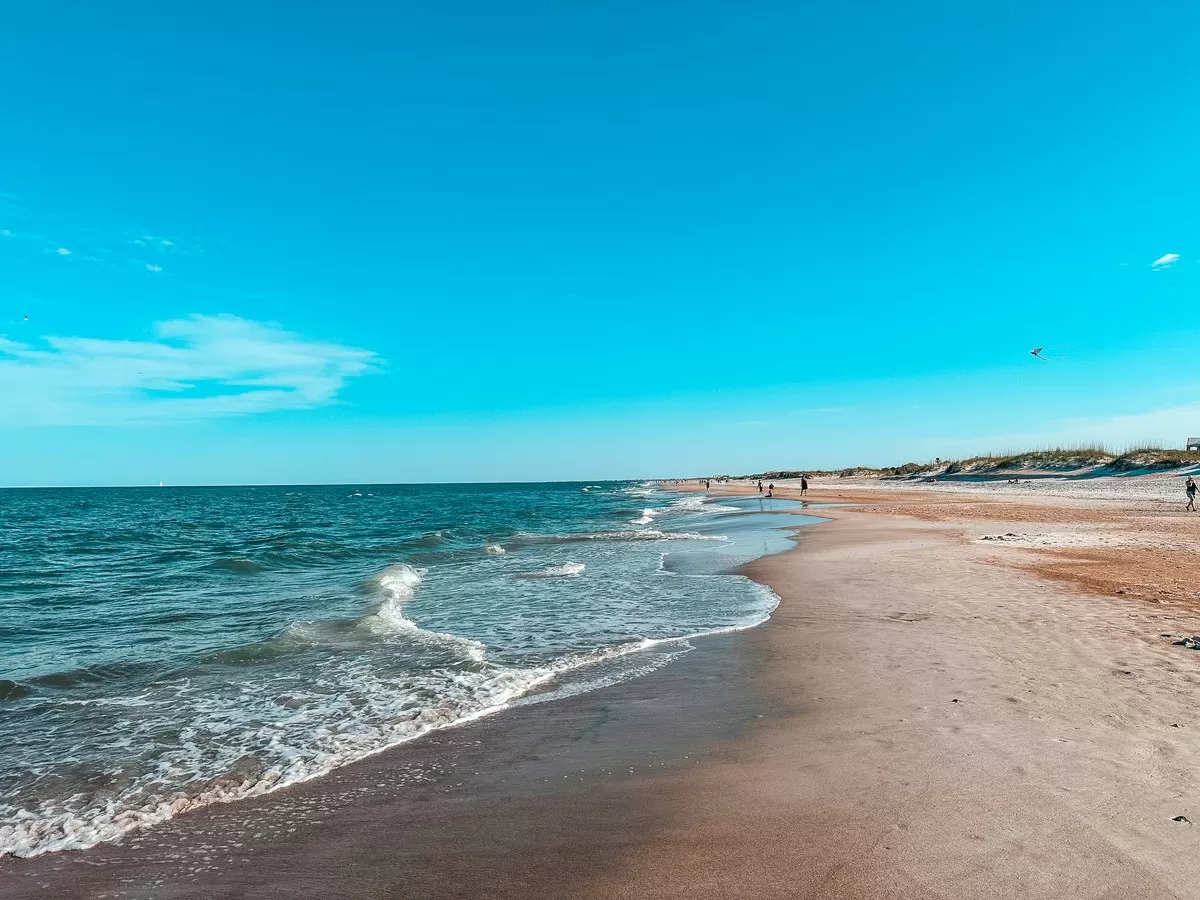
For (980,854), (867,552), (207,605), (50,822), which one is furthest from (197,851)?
(867,552)

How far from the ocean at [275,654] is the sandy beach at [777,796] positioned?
0.76 meters

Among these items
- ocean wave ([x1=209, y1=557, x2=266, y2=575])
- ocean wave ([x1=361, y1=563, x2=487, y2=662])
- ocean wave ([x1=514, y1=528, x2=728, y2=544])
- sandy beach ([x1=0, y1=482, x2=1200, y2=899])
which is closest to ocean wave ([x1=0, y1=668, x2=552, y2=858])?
sandy beach ([x1=0, y1=482, x2=1200, y2=899])

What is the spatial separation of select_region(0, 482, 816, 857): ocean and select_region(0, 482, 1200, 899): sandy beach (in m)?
0.76

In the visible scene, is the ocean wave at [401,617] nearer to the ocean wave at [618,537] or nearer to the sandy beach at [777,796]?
the sandy beach at [777,796]

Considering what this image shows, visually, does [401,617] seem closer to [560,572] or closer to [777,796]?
[560,572]

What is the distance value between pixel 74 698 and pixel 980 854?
33.5 feet

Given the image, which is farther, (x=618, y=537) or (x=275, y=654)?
(x=618, y=537)

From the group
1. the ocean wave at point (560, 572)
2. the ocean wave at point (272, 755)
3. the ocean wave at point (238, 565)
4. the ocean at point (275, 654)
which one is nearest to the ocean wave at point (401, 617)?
the ocean at point (275, 654)

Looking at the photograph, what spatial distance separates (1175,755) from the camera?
5.25 m

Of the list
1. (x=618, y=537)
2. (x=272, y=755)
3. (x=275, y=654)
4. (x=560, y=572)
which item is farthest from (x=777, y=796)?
(x=618, y=537)

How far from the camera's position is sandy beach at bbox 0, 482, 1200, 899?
4.01 m

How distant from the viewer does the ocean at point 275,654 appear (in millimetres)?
6082

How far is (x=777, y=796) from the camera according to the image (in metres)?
4.98

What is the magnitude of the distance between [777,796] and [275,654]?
8.65 meters
